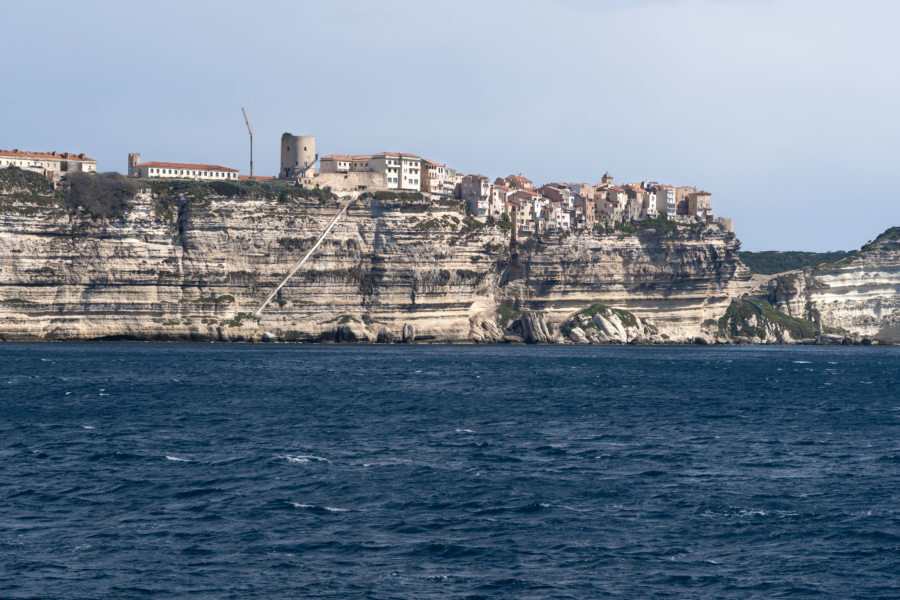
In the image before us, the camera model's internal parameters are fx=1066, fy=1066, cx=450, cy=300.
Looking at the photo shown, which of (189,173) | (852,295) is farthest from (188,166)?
(852,295)

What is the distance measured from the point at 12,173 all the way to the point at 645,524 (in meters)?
124

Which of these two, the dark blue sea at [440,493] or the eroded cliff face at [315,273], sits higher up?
the eroded cliff face at [315,273]

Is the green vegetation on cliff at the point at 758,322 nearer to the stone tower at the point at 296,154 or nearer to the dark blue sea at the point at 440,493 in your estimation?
the stone tower at the point at 296,154

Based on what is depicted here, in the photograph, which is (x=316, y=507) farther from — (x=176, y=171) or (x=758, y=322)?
(x=758, y=322)

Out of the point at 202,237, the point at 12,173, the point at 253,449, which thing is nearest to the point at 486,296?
the point at 202,237

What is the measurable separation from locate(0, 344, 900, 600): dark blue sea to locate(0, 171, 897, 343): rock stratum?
58348mm

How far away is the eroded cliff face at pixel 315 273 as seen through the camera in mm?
132375

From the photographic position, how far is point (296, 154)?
166625 millimetres

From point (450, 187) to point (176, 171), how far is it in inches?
1866

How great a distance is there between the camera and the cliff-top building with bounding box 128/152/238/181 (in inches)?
6206

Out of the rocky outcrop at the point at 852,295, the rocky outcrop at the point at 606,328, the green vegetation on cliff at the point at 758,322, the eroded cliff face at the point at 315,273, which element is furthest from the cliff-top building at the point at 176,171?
the rocky outcrop at the point at 852,295

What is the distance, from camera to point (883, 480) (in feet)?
136

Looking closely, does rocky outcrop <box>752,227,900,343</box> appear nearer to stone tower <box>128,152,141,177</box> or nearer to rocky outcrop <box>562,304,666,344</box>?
rocky outcrop <box>562,304,666,344</box>

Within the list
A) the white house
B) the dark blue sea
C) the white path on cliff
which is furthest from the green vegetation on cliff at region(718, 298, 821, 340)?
the dark blue sea
